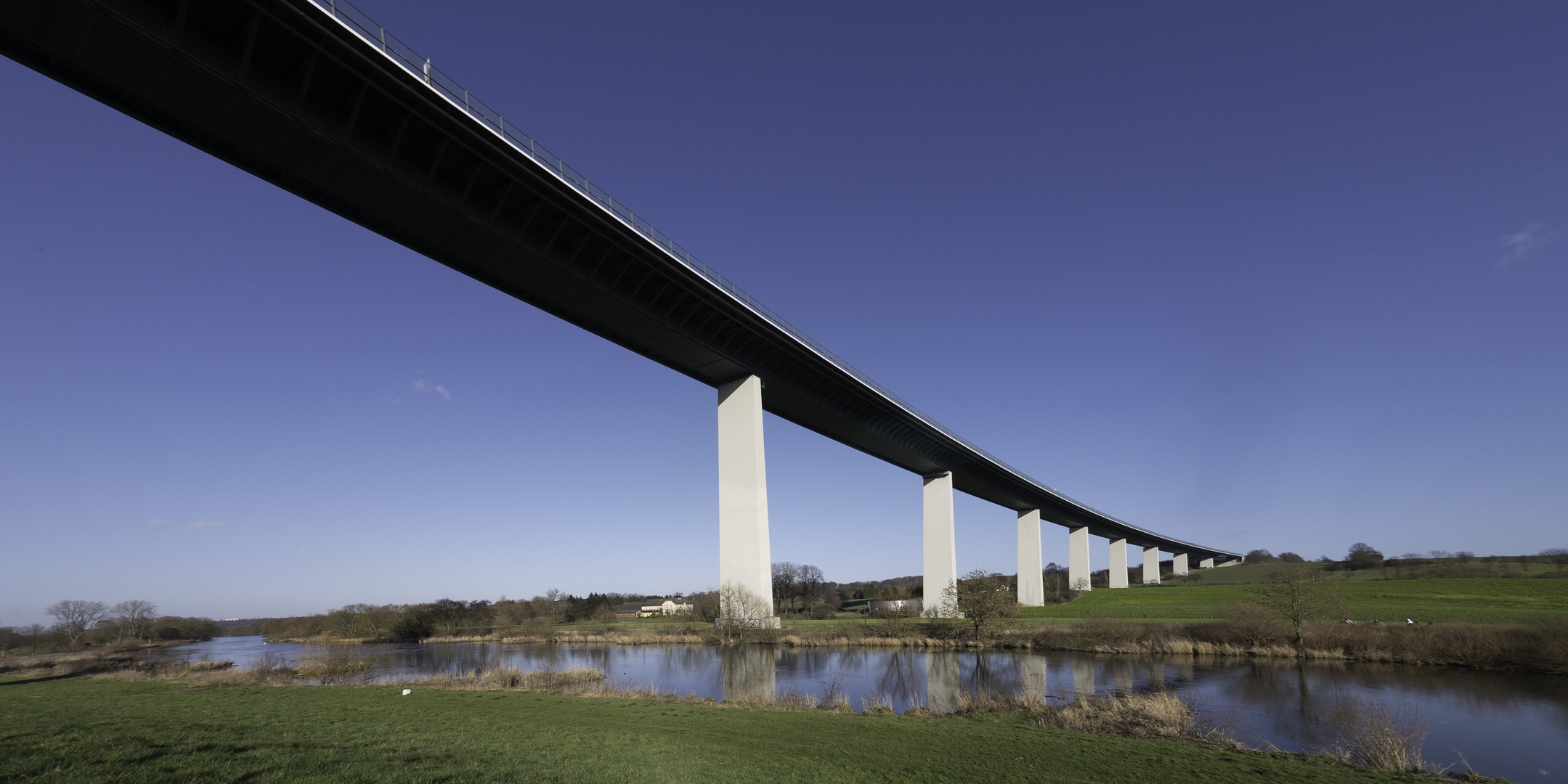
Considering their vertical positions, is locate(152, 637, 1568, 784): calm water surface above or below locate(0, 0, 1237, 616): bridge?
below

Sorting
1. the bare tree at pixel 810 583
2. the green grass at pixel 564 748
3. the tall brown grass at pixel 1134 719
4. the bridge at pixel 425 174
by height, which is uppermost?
the bridge at pixel 425 174

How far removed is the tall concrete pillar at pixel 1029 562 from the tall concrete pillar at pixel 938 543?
17822mm

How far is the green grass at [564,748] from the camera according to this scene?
9625 mm


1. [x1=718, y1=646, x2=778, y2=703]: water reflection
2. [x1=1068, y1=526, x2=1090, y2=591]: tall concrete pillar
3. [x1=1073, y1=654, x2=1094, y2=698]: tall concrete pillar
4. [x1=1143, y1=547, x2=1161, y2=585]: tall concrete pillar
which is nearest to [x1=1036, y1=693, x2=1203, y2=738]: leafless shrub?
[x1=1073, y1=654, x2=1094, y2=698]: tall concrete pillar

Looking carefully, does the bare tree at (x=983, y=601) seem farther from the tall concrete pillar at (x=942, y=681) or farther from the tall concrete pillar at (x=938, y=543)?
the tall concrete pillar at (x=938, y=543)

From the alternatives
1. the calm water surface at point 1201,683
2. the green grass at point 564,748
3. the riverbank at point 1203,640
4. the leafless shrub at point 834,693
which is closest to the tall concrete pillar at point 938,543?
the riverbank at point 1203,640

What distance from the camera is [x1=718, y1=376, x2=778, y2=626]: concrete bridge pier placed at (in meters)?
43.4

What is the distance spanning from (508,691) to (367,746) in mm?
11581

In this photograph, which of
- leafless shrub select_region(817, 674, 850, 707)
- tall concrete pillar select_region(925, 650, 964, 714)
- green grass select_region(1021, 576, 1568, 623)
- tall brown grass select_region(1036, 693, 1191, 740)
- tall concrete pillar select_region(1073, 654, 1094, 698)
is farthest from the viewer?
green grass select_region(1021, 576, 1568, 623)

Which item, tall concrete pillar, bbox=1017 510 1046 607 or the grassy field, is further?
tall concrete pillar, bbox=1017 510 1046 607

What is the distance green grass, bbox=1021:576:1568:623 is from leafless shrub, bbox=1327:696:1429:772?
26.3 m

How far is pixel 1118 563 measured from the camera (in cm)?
11575

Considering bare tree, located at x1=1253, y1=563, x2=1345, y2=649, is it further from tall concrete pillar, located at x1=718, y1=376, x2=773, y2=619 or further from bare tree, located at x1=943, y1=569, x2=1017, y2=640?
tall concrete pillar, located at x1=718, y1=376, x2=773, y2=619

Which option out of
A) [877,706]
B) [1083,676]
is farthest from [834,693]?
[1083,676]
